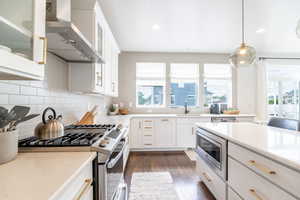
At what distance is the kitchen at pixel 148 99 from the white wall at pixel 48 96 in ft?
0.03

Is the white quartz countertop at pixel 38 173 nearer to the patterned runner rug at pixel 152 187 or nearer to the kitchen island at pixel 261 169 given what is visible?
the kitchen island at pixel 261 169

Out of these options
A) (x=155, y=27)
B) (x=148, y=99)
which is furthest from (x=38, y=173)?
(x=148, y=99)

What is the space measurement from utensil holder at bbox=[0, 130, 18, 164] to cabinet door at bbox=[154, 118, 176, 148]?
3015 millimetres

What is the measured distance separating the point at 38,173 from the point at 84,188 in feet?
0.82

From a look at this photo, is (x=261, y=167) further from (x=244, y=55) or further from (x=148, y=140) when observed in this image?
(x=148, y=140)

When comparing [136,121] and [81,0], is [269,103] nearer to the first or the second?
[136,121]

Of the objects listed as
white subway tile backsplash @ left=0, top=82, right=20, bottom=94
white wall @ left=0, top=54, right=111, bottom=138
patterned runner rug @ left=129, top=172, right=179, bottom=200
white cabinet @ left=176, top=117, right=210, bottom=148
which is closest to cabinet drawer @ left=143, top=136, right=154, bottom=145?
white cabinet @ left=176, top=117, right=210, bottom=148

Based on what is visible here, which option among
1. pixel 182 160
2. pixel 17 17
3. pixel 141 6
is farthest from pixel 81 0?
pixel 182 160

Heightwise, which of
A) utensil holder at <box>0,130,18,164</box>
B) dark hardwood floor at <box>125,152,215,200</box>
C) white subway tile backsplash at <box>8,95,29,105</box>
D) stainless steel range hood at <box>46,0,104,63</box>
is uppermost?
stainless steel range hood at <box>46,0,104,63</box>

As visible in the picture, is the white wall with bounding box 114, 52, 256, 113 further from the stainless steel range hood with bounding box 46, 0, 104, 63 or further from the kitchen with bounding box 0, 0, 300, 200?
the stainless steel range hood with bounding box 46, 0, 104, 63

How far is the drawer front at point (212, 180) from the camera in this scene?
1.66m

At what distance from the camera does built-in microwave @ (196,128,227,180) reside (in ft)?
5.26

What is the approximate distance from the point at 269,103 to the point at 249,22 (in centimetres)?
311

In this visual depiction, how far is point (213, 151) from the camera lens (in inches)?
71.6
